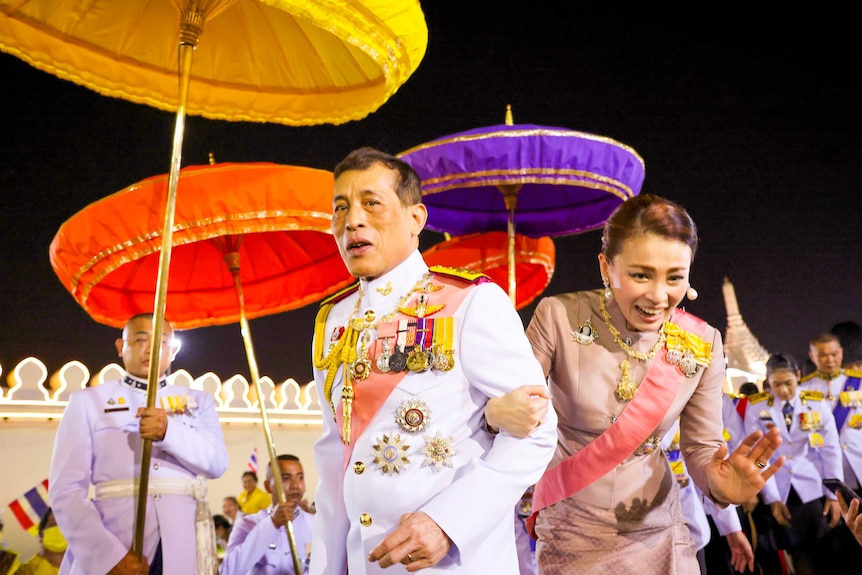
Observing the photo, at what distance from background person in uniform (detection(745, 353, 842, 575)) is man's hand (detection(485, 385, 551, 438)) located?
234 inches

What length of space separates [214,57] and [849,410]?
21.4ft

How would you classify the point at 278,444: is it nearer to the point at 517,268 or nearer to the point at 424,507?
the point at 517,268

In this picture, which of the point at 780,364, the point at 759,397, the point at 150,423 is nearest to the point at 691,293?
the point at 150,423

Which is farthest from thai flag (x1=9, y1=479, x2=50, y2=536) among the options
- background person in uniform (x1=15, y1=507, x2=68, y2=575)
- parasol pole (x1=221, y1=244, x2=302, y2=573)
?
parasol pole (x1=221, y1=244, x2=302, y2=573)

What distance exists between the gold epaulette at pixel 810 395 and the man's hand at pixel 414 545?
21.8 feet

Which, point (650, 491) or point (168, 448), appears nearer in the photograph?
point (650, 491)

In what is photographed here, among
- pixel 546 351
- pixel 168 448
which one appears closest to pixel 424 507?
pixel 546 351

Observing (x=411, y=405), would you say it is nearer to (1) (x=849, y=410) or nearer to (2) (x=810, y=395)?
(2) (x=810, y=395)

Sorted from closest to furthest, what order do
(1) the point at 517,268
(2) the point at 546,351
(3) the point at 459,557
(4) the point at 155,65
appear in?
(3) the point at 459,557
(2) the point at 546,351
(4) the point at 155,65
(1) the point at 517,268

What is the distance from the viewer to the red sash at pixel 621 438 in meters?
2.43

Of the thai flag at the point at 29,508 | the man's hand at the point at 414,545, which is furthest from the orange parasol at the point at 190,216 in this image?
the thai flag at the point at 29,508

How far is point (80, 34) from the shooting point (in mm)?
3877

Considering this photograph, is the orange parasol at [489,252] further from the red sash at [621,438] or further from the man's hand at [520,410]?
the man's hand at [520,410]

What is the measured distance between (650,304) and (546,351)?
367mm
